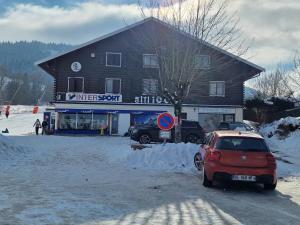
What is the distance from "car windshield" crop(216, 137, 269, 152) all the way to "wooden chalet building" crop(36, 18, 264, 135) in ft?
101

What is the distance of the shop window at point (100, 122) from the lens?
44125 millimetres

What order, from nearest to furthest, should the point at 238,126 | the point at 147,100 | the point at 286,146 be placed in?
the point at 286,146, the point at 238,126, the point at 147,100

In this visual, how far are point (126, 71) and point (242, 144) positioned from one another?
32.8 metres

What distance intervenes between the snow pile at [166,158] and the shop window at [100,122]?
25445mm

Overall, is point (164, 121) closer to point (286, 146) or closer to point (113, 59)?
point (286, 146)

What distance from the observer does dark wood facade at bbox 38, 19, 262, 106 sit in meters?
44.2

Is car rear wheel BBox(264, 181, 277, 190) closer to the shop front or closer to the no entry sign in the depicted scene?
the no entry sign

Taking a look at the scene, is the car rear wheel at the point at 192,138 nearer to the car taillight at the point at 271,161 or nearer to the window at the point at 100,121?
the window at the point at 100,121

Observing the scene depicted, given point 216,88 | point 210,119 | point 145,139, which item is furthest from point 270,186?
point 216,88

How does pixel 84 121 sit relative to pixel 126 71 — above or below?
below

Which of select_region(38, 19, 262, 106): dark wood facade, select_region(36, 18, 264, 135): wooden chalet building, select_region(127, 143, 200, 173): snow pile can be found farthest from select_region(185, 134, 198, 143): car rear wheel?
select_region(127, 143, 200, 173): snow pile

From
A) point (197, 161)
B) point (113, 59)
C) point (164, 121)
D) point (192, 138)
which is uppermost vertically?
point (113, 59)

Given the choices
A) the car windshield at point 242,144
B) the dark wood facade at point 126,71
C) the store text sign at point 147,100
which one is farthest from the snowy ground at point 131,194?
the store text sign at point 147,100

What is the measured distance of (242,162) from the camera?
12.4 m
